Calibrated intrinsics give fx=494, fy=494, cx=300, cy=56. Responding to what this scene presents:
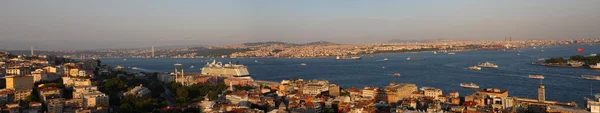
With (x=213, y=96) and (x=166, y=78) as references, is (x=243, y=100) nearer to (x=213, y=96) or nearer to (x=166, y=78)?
(x=213, y=96)

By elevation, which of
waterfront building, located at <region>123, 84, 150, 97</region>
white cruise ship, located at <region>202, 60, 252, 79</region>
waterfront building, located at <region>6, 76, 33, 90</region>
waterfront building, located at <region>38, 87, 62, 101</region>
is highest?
waterfront building, located at <region>6, 76, 33, 90</region>

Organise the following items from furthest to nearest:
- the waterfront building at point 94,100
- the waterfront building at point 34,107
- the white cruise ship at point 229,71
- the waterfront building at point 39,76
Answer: the white cruise ship at point 229,71, the waterfront building at point 39,76, the waterfront building at point 94,100, the waterfront building at point 34,107

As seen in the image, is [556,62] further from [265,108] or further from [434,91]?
[265,108]

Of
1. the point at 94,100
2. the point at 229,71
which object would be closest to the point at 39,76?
the point at 94,100

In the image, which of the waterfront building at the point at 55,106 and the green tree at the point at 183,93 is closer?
the waterfront building at the point at 55,106

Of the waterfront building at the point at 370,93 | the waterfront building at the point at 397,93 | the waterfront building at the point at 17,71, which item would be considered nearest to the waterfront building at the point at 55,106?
the waterfront building at the point at 17,71

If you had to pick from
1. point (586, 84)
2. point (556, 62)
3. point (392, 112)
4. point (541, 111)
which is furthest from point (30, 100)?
point (556, 62)

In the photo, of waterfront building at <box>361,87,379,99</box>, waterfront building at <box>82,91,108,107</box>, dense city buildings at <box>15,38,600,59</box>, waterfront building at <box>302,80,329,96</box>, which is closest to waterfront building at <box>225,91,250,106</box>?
waterfront building at <box>302,80,329,96</box>

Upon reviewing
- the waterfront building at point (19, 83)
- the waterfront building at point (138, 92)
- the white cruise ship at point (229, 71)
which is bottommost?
the white cruise ship at point (229, 71)

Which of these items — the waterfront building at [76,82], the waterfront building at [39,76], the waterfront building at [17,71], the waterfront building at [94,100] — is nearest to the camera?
the waterfront building at [94,100]

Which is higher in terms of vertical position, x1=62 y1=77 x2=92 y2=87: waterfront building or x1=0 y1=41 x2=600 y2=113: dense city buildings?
x1=62 y1=77 x2=92 y2=87: waterfront building

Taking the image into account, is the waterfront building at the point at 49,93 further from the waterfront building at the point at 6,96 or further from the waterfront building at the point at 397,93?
the waterfront building at the point at 397,93

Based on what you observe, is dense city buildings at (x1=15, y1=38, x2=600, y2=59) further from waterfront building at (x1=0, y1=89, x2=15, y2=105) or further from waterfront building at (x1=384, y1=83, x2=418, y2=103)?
waterfront building at (x1=0, y1=89, x2=15, y2=105)
